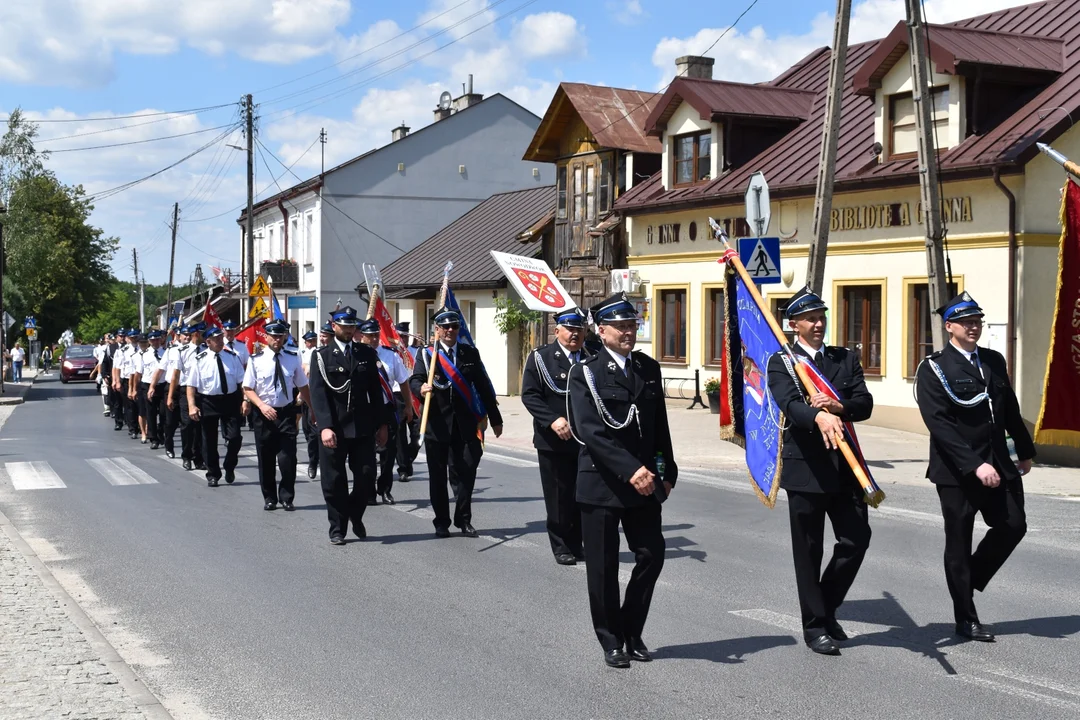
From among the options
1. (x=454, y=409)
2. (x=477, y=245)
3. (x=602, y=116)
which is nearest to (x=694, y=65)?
(x=602, y=116)

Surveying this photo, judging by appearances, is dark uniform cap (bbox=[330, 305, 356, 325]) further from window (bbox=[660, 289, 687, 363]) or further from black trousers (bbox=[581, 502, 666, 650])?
window (bbox=[660, 289, 687, 363])

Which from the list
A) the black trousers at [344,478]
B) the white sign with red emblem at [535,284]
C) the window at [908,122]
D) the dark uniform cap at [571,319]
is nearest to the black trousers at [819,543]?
the dark uniform cap at [571,319]

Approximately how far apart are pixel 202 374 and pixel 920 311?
40.3 ft

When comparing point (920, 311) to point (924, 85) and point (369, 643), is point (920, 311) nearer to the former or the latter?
point (924, 85)

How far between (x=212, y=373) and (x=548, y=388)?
23.9ft

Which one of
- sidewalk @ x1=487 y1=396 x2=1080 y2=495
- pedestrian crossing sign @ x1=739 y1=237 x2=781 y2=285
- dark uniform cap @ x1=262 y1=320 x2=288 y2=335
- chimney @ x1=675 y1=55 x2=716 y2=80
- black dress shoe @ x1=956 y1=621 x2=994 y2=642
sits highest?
chimney @ x1=675 y1=55 x2=716 y2=80

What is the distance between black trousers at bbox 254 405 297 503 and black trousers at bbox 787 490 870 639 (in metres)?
6.94

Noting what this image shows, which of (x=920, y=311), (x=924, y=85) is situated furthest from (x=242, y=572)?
(x=920, y=311)

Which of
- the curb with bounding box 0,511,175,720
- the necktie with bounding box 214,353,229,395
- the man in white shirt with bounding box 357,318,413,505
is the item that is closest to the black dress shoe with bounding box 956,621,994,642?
the curb with bounding box 0,511,175,720

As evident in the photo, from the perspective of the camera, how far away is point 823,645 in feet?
21.7

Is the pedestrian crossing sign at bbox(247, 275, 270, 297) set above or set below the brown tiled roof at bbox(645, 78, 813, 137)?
below

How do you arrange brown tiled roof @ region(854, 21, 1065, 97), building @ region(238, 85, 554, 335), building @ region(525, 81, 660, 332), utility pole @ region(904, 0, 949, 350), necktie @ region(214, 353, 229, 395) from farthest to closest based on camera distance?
building @ region(238, 85, 554, 335) < building @ region(525, 81, 660, 332) < brown tiled roof @ region(854, 21, 1065, 97) < utility pole @ region(904, 0, 949, 350) < necktie @ region(214, 353, 229, 395)

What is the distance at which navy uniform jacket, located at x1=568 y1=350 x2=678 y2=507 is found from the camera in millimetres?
6305

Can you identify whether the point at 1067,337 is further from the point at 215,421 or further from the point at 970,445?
the point at 215,421
